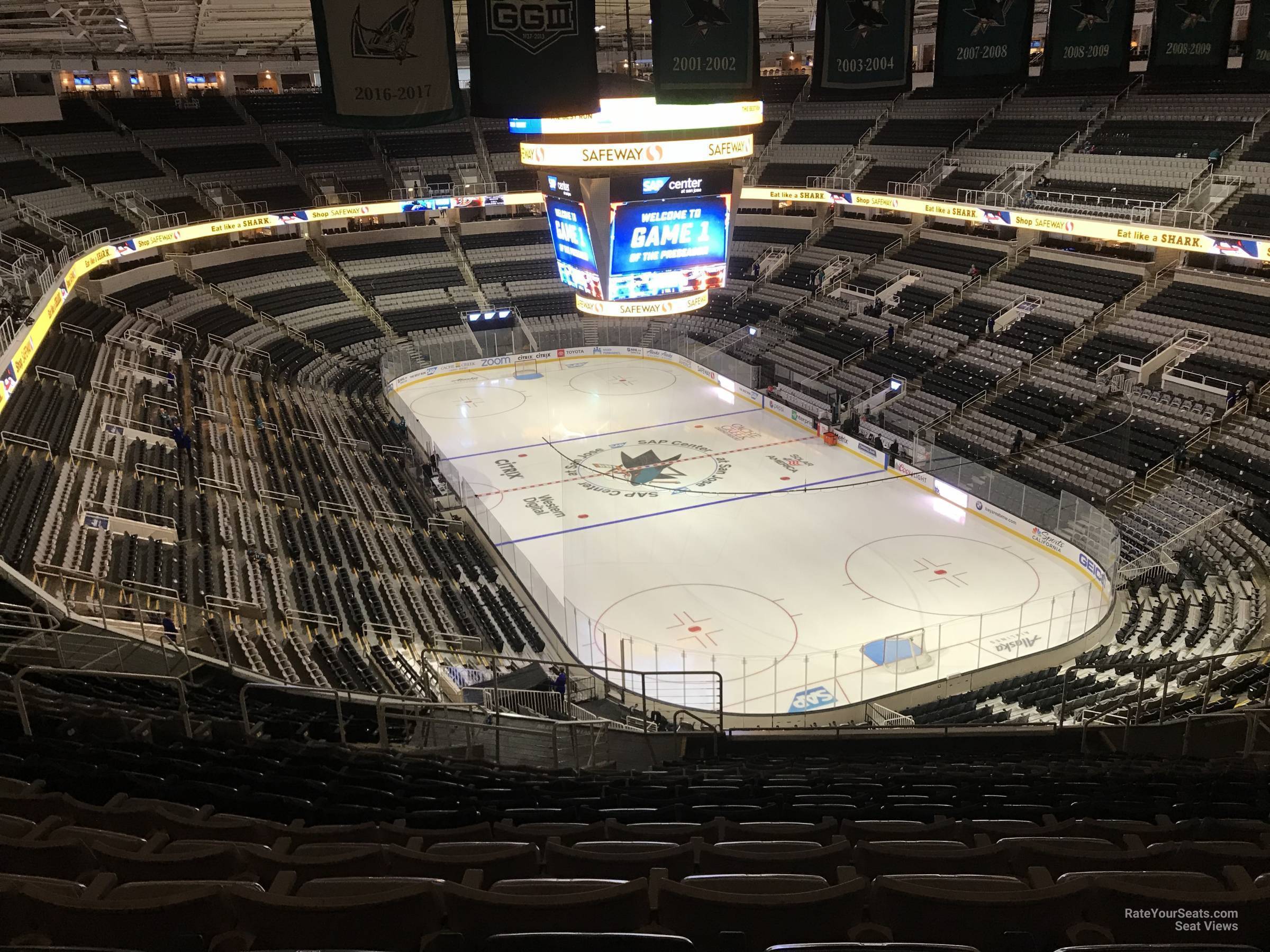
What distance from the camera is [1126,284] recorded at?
26.3 meters

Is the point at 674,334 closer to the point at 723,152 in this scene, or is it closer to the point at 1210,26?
the point at 723,152

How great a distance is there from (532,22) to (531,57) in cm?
30

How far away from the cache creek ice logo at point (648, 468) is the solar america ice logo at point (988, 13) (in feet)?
43.0

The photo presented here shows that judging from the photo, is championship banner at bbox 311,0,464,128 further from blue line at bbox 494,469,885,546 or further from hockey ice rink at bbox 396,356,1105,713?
blue line at bbox 494,469,885,546

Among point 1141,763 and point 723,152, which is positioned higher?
point 723,152

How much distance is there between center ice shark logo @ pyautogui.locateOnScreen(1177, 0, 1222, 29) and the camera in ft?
36.6

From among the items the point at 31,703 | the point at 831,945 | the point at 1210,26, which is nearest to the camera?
the point at 831,945

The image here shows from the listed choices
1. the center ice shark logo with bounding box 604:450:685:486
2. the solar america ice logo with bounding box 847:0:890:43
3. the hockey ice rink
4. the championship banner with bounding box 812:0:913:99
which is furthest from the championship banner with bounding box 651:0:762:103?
the center ice shark logo with bounding box 604:450:685:486

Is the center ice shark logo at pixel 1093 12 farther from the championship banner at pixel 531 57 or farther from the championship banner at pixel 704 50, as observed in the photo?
the championship banner at pixel 531 57

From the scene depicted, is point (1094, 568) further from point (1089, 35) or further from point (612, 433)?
point (612, 433)

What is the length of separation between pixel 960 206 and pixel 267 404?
2185cm

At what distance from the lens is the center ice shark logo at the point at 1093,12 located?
36.2 ft

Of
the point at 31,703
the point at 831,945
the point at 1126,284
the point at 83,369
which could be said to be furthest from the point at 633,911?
the point at 1126,284

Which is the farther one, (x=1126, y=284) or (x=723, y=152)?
(x=1126, y=284)
